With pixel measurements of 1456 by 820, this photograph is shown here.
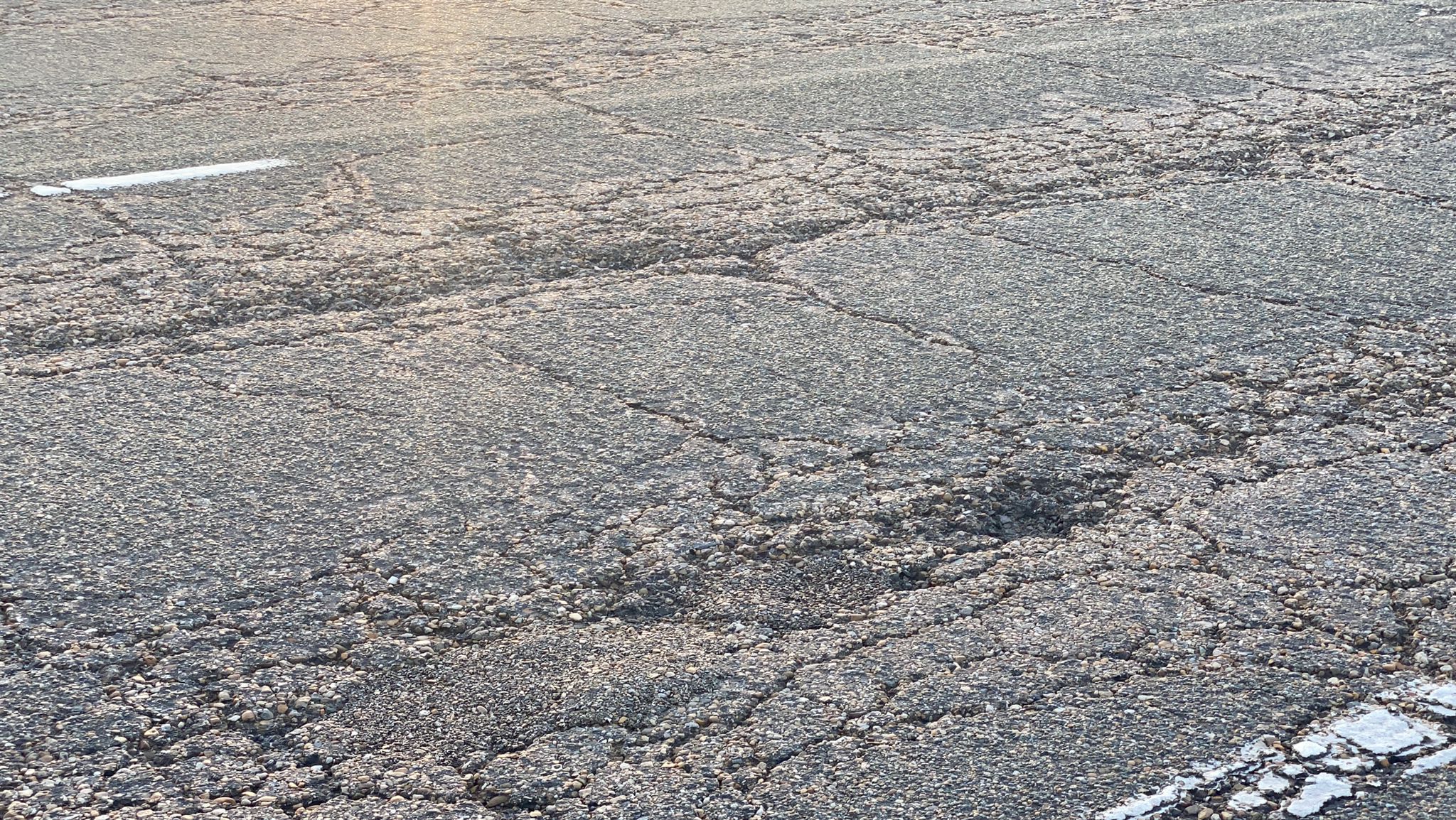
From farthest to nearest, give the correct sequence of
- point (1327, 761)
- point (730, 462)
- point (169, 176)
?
point (169, 176), point (730, 462), point (1327, 761)

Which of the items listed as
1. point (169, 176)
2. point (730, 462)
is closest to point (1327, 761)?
point (730, 462)

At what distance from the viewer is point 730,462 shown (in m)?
3.47

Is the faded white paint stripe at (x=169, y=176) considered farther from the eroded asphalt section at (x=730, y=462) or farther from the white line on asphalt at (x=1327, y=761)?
the white line on asphalt at (x=1327, y=761)

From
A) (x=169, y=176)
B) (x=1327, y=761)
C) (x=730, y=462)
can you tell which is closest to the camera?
(x=1327, y=761)

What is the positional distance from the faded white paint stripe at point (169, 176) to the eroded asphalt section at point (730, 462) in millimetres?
72

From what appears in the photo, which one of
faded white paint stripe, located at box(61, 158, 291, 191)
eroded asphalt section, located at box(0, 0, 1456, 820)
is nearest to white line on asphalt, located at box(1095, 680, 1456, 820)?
eroded asphalt section, located at box(0, 0, 1456, 820)

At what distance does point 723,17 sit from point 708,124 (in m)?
3.07

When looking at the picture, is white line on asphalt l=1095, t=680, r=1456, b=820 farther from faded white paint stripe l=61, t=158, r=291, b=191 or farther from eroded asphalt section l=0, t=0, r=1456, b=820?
faded white paint stripe l=61, t=158, r=291, b=191

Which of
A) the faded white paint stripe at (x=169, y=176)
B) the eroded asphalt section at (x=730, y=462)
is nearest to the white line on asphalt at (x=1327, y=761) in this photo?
the eroded asphalt section at (x=730, y=462)

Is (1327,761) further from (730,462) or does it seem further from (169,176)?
(169,176)

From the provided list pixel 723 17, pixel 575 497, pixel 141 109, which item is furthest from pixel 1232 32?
pixel 575 497

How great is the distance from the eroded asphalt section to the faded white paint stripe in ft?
0.24

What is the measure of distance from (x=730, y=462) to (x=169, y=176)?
10.9ft

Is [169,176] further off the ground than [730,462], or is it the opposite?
[169,176]
